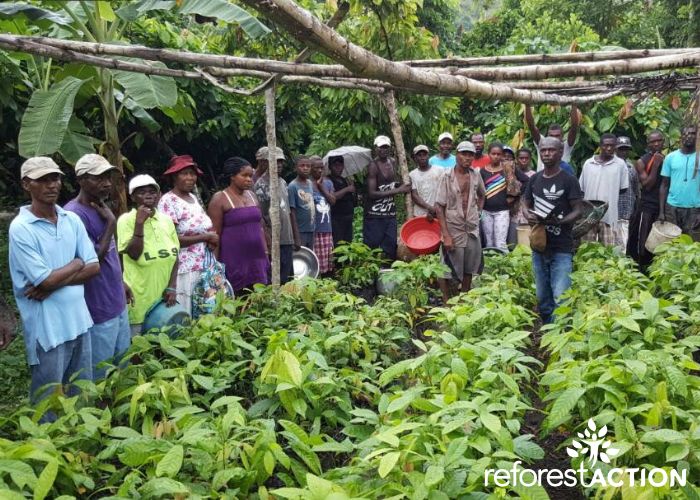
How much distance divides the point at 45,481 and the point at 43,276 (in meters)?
1.56

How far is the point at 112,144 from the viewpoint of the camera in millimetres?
5938

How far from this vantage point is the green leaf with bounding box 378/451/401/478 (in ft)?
8.49

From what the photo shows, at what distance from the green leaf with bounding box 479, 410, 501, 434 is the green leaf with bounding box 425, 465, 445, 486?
29cm

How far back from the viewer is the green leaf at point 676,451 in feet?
8.92

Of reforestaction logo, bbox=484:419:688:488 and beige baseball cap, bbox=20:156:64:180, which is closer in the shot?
reforestaction logo, bbox=484:419:688:488

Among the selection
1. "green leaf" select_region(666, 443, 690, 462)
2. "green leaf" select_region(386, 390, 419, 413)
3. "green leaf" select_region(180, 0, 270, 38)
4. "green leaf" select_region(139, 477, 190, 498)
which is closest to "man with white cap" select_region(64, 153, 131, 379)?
"green leaf" select_region(180, 0, 270, 38)

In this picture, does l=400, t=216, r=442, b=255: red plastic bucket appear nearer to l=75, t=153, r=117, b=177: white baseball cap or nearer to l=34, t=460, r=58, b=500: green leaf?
l=75, t=153, r=117, b=177: white baseball cap

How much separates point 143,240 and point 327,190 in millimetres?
3807

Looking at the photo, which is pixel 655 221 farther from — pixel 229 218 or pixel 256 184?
pixel 229 218

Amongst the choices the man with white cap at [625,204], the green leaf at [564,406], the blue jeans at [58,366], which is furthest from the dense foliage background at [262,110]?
the green leaf at [564,406]

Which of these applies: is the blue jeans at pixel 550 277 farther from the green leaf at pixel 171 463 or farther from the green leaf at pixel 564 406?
the green leaf at pixel 171 463

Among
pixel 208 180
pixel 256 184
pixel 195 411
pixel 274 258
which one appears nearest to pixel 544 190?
pixel 274 258

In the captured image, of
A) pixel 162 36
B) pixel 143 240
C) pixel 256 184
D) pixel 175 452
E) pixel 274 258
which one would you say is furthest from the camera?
pixel 162 36

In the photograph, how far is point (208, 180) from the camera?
1179 cm
